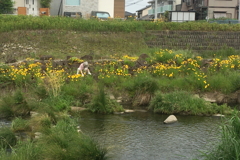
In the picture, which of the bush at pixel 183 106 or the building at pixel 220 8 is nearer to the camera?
the bush at pixel 183 106

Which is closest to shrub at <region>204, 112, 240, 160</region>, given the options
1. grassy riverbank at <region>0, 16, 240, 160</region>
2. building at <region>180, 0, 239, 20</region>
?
grassy riverbank at <region>0, 16, 240, 160</region>

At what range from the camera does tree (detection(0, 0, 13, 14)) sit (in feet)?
136

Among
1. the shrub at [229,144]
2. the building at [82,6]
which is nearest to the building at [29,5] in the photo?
the building at [82,6]

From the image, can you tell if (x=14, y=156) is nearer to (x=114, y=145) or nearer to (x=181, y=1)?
(x=114, y=145)

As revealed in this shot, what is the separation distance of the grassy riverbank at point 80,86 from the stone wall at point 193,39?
2.43 metres

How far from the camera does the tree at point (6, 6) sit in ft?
136

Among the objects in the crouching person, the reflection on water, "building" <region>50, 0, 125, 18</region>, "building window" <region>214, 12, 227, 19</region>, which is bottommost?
the reflection on water

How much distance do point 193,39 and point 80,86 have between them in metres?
15.3

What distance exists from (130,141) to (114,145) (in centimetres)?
68

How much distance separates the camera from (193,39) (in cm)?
3047

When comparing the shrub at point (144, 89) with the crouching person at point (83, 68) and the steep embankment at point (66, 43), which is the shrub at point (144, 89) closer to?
the crouching person at point (83, 68)

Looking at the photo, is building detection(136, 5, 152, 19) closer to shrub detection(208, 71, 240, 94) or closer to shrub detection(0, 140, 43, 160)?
shrub detection(208, 71, 240, 94)

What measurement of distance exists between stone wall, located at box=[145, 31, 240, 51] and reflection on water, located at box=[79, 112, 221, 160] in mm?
15037

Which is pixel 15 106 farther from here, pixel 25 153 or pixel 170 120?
pixel 25 153
